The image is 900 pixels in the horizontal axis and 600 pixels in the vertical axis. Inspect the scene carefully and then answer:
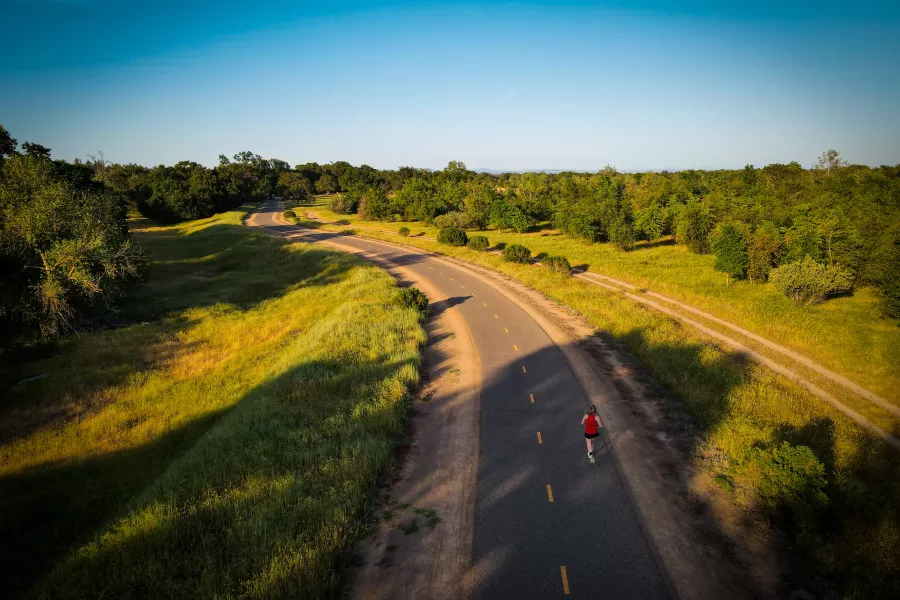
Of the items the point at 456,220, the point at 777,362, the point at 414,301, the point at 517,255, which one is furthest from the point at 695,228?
the point at 414,301

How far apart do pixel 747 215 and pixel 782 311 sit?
998 inches

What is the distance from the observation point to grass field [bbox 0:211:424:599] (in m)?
9.71

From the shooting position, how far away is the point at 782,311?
106 feet

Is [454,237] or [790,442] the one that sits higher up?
[454,237]

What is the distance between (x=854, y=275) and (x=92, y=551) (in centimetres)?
5254

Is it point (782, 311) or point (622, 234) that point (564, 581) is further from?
point (622, 234)

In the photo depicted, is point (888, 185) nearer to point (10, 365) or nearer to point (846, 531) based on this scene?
point (846, 531)

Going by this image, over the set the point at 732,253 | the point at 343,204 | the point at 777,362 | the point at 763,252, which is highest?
the point at 343,204

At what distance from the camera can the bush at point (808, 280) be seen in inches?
1300

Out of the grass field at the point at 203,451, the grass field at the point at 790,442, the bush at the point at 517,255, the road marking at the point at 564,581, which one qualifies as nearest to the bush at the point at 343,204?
the bush at the point at 517,255

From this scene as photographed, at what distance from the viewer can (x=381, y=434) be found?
594 inches

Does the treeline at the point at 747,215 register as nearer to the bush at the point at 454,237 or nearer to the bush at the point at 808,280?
the bush at the point at 808,280

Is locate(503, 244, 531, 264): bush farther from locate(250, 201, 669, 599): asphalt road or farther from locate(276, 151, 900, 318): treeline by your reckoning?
locate(250, 201, 669, 599): asphalt road

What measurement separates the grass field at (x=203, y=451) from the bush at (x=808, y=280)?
102 ft
